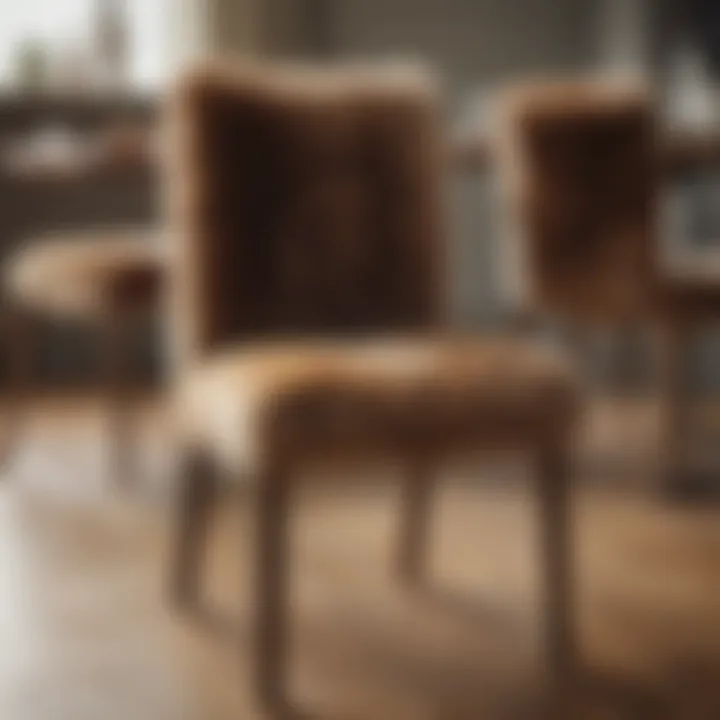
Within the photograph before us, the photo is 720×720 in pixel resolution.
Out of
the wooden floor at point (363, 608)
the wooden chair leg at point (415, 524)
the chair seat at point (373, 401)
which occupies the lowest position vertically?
the wooden floor at point (363, 608)

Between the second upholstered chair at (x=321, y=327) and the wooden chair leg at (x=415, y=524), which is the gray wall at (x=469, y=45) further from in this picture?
the second upholstered chair at (x=321, y=327)

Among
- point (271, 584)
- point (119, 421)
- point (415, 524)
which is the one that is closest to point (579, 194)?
point (415, 524)

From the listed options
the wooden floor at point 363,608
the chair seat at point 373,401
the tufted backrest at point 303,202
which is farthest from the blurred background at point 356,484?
the chair seat at point 373,401

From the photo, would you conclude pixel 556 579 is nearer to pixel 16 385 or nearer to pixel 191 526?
pixel 191 526

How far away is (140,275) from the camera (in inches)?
107

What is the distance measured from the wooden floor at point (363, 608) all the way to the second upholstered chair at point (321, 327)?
0.08 meters

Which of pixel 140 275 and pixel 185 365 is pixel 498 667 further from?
pixel 140 275

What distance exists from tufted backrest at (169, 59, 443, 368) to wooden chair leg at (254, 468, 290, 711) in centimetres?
31

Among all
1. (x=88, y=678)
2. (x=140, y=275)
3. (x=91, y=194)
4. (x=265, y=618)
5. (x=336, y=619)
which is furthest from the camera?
(x=91, y=194)

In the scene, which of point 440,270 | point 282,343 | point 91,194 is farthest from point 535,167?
point 91,194

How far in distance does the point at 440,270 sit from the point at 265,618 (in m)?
0.64

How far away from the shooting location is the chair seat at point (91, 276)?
8.92 feet

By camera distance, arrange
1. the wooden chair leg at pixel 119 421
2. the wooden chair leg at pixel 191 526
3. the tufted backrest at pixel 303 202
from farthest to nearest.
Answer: the wooden chair leg at pixel 119 421 → the wooden chair leg at pixel 191 526 → the tufted backrest at pixel 303 202

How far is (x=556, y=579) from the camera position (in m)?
1.90
